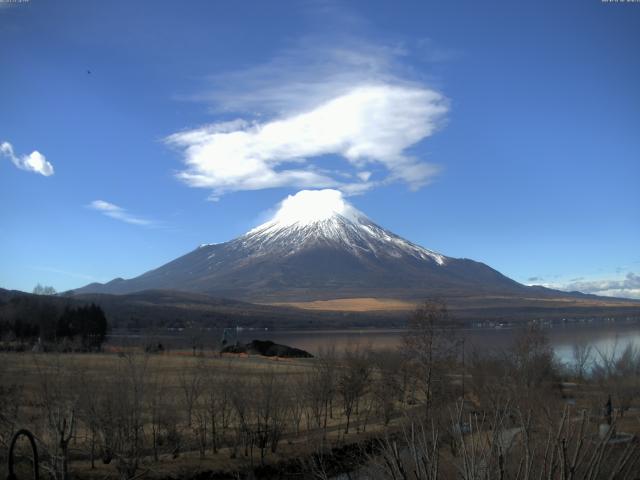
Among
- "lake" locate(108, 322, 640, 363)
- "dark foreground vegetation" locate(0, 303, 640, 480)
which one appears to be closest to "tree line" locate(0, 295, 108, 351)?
"lake" locate(108, 322, 640, 363)

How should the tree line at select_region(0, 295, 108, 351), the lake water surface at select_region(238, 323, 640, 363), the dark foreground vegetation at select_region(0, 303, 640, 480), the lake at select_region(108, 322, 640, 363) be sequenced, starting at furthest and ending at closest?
the tree line at select_region(0, 295, 108, 351) < the lake at select_region(108, 322, 640, 363) < the lake water surface at select_region(238, 323, 640, 363) < the dark foreground vegetation at select_region(0, 303, 640, 480)

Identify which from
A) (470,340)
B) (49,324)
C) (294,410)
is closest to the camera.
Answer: (294,410)

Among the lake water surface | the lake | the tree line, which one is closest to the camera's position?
the lake water surface

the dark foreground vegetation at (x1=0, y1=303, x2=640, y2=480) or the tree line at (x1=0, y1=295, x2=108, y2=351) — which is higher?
the tree line at (x1=0, y1=295, x2=108, y2=351)

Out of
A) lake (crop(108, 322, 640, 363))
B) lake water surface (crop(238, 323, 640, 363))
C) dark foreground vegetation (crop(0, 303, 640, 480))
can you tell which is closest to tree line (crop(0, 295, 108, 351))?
lake (crop(108, 322, 640, 363))

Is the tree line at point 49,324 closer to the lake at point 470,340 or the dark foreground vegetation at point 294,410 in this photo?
the lake at point 470,340

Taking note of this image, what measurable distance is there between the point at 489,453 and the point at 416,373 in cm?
2416

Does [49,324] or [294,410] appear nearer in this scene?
[294,410]

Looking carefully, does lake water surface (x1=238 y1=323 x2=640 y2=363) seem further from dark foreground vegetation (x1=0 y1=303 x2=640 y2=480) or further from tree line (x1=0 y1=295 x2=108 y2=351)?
tree line (x1=0 y1=295 x2=108 y2=351)

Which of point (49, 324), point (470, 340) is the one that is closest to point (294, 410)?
point (470, 340)

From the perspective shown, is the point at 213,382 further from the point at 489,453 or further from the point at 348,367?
the point at 489,453

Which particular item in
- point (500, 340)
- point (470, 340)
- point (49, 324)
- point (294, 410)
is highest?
point (49, 324)

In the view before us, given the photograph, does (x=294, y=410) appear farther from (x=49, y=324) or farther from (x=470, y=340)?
(x=49, y=324)

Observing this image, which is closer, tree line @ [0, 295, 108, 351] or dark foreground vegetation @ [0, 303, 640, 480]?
dark foreground vegetation @ [0, 303, 640, 480]
